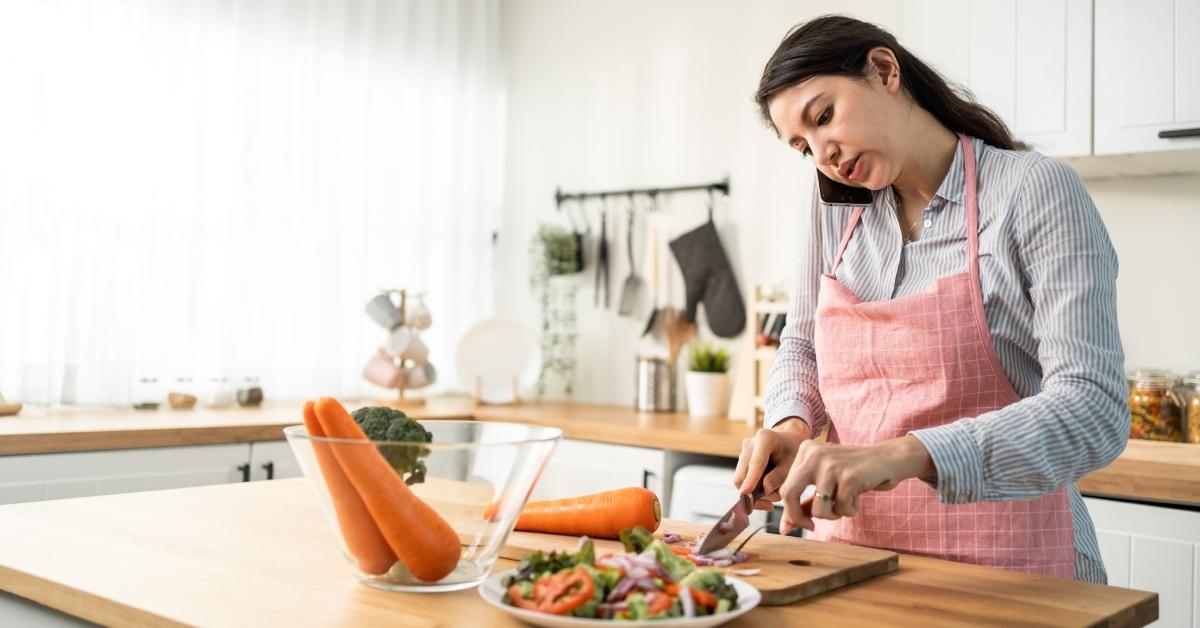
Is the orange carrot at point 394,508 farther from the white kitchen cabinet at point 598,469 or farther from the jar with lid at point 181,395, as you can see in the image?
the jar with lid at point 181,395

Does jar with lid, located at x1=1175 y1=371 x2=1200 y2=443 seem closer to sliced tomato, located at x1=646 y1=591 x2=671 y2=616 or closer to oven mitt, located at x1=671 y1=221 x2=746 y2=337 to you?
oven mitt, located at x1=671 y1=221 x2=746 y2=337

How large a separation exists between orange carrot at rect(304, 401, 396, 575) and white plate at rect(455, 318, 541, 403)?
8.46 feet

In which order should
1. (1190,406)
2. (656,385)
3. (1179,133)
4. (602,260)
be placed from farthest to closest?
(602,260), (656,385), (1190,406), (1179,133)

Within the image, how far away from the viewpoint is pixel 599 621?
842mm

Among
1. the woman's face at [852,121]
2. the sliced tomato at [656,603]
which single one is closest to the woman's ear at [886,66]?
the woman's face at [852,121]

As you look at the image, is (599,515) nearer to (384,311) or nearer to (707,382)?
(707,382)

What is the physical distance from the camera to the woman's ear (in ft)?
4.67

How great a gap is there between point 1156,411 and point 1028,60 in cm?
91

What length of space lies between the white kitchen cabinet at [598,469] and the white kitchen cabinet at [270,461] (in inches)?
26.9

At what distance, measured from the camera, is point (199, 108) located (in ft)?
10.5

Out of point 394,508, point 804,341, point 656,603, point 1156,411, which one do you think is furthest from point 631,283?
point 656,603

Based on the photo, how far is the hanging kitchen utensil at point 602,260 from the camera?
3.80m

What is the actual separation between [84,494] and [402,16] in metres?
2.13

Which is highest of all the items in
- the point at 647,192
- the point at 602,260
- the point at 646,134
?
the point at 646,134
